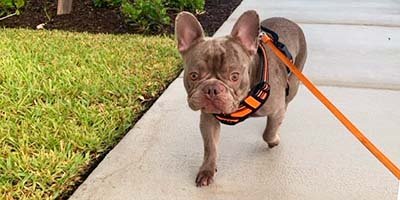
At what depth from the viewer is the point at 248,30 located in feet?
9.12

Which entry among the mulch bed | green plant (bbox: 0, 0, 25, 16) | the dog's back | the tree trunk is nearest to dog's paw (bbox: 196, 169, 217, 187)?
the dog's back

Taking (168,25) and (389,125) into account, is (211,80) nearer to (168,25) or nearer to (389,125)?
(389,125)

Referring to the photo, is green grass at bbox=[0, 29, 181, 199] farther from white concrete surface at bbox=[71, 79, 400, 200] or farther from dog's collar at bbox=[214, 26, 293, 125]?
dog's collar at bbox=[214, 26, 293, 125]

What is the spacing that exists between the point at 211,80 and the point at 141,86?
6.38ft

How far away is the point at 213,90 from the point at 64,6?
4.80 meters

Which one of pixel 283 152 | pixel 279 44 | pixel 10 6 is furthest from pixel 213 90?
pixel 10 6

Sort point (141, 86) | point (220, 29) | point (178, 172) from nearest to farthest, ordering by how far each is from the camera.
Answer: point (178, 172), point (141, 86), point (220, 29)

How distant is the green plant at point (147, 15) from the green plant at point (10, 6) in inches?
51.9

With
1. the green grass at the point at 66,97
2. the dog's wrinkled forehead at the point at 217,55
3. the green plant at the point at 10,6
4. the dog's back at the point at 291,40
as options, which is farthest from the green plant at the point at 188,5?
the dog's wrinkled forehead at the point at 217,55

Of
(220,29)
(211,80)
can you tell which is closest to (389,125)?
(211,80)

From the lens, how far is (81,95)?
422cm

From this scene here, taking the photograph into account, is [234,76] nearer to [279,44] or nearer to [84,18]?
[279,44]

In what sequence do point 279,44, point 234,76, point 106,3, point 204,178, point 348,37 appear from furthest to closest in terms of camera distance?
point 106,3 → point 348,37 → point 279,44 → point 204,178 → point 234,76

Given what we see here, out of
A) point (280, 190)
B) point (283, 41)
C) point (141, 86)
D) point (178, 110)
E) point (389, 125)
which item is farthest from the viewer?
point (141, 86)
